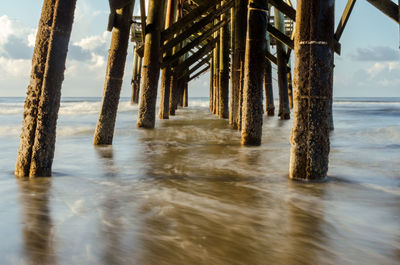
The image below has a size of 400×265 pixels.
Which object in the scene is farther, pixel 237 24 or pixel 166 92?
pixel 166 92

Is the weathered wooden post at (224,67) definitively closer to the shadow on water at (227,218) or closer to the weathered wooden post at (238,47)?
the weathered wooden post at (238,47)

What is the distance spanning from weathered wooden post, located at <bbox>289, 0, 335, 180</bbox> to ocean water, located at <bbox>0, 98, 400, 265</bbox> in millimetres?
368

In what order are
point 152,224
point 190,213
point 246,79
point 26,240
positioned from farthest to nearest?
point 246,79 < point 190,213 < point 152,224 < point 26,240

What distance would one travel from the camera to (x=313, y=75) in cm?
278

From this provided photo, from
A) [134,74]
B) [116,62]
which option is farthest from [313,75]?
[134,74]

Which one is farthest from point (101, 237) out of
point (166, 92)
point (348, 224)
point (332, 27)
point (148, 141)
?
point (166, 92)

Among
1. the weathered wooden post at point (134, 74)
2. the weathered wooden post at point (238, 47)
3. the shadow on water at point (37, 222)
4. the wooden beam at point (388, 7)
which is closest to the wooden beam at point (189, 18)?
the weathered wooden post at point (238, 47)

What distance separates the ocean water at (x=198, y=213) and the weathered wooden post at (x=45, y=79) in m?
0.30

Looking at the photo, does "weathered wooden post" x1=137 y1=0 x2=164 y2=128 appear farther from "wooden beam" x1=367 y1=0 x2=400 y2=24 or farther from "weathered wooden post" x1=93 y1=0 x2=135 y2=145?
"wooden beam" x1=367 y1=0 x2=400 y2=24

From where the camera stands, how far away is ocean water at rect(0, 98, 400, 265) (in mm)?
1690

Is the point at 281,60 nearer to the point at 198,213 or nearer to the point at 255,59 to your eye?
the point at 255,59

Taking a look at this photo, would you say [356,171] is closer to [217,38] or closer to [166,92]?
[166,92]

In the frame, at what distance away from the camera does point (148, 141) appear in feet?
18.4

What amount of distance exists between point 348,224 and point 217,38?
9519mm
